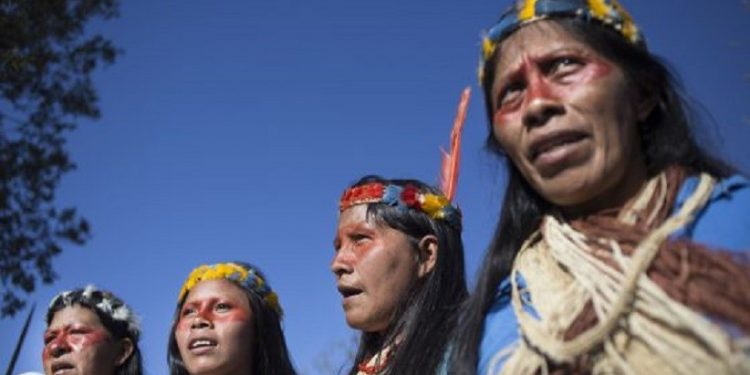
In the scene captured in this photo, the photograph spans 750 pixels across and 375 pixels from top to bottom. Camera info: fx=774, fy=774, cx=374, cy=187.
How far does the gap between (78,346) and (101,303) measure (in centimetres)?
35

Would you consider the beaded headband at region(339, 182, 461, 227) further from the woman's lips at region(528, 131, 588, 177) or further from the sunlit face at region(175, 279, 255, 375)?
the woman's lips at region(528, 131, 588, 177)

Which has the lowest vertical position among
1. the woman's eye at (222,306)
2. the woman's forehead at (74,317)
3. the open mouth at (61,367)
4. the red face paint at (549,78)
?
the red face paint at (549,78)

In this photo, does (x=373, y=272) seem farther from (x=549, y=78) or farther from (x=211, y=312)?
(x=549, y=78)

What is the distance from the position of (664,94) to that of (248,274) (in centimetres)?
288

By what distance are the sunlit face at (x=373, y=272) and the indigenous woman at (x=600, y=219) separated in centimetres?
110

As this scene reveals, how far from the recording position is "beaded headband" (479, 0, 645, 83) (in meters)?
2.01

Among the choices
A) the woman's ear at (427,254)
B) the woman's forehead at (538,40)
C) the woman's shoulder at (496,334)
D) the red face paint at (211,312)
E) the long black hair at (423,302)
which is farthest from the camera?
the red face paint at (211,312)

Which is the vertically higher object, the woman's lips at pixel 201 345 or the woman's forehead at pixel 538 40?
the woman's lips at pixel 201 345

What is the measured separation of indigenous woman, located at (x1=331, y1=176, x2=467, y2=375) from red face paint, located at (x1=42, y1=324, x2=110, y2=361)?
6.36ft

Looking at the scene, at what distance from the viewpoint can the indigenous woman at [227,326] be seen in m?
3.96

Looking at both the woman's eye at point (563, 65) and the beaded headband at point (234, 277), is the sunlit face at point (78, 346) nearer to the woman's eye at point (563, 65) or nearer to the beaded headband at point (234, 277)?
the beaded headband at point (234, 277)

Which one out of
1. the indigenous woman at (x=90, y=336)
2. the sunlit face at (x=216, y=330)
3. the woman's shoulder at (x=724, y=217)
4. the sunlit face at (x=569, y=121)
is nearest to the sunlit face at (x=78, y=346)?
the indigenous woman at (x=90, y=336)

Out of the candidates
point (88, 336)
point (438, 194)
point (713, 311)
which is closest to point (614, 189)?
point (713, 311)

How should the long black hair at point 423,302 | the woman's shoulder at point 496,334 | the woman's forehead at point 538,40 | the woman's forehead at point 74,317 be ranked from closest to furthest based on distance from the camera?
the woman's shoulder at point 496,334 → the woman's forehead at point 538,40 → the long black hair at point 423,302 → the woman's forehead at point 74,317
